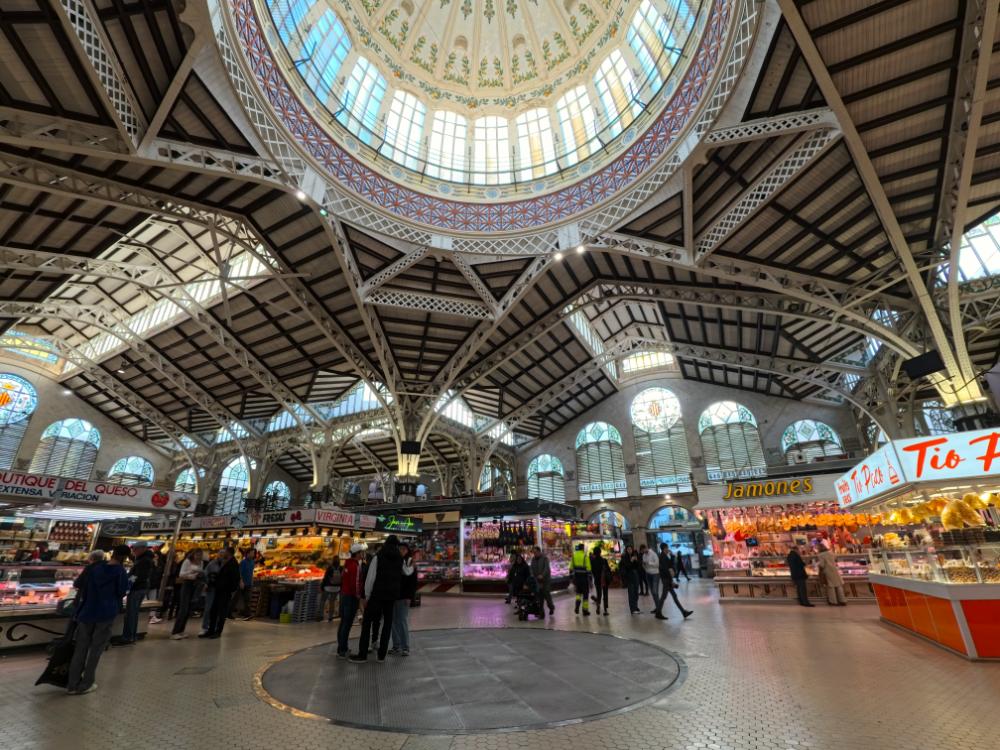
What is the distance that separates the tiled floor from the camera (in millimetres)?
3605

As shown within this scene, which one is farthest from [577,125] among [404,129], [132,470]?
[132,470]

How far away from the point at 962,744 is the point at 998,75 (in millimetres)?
13157

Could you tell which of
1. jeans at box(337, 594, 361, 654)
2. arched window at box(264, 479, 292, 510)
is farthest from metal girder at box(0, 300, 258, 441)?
jeans at box(337, 594, 361, 654)

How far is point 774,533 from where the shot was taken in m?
15.1

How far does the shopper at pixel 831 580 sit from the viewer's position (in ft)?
39.1

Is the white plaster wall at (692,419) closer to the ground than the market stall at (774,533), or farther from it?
farther from it

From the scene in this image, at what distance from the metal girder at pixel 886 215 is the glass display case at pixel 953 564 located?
916 centimetres

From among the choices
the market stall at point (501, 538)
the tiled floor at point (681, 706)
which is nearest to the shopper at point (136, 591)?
the tiled floor at point (681, 706)

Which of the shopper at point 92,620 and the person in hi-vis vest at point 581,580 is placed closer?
the shopper at point 92,620

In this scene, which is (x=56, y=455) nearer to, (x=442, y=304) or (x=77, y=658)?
(x=442, y=304)

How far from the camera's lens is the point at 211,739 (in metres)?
3.72

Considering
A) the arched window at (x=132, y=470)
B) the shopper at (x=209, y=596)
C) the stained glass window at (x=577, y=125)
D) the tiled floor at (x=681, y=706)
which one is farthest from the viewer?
the arched window at (x=132, y=470)

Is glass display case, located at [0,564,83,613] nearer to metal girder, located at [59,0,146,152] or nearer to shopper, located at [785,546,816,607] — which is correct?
metal girder, located at [59,0,146,152]

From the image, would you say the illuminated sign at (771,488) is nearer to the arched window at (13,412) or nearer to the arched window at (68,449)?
the arched window at (68,449)
